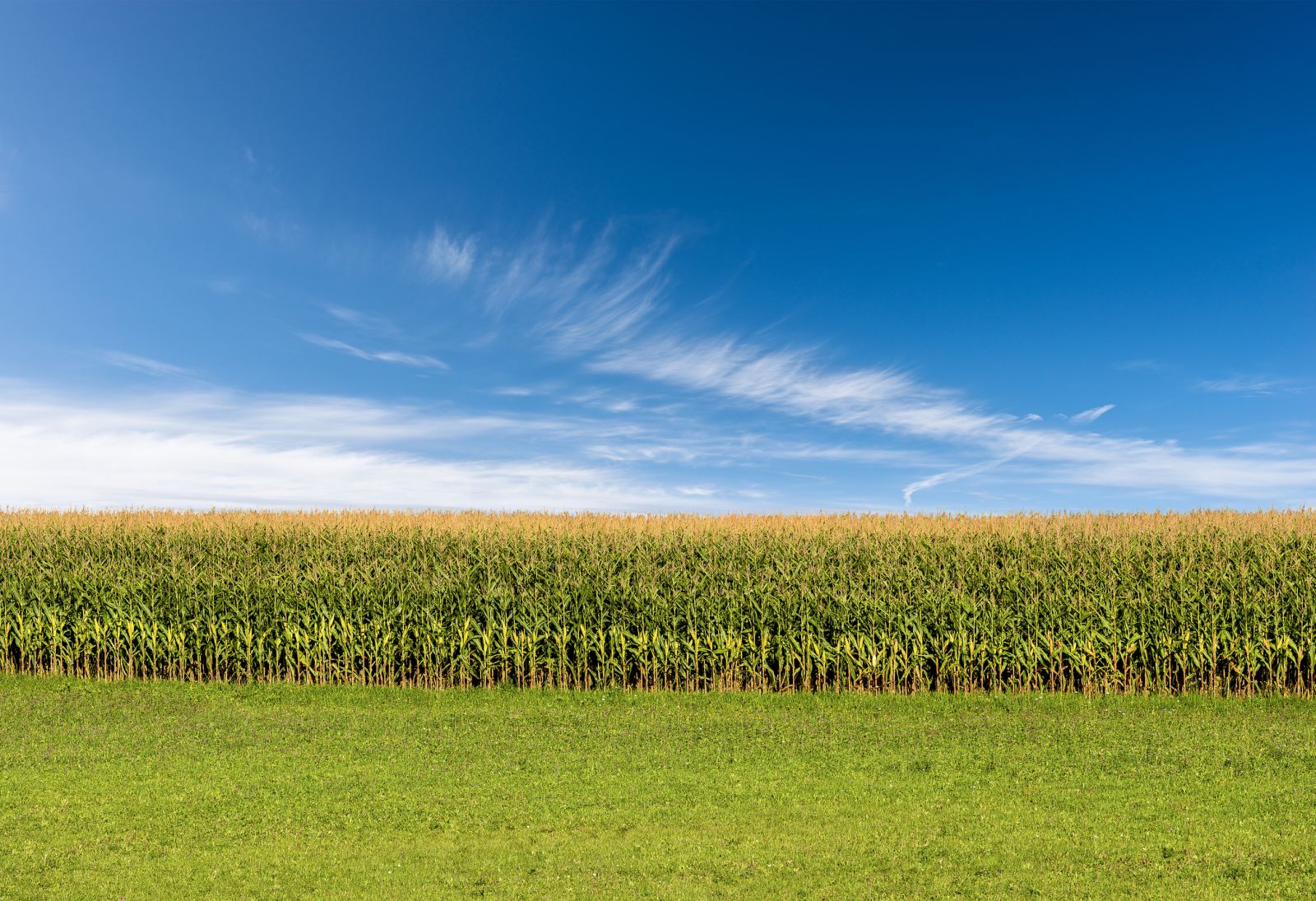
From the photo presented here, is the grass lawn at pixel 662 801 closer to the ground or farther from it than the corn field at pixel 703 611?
closer to the ground

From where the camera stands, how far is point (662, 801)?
7480 millimetres

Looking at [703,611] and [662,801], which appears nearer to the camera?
[662,801]

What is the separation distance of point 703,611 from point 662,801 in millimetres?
5940

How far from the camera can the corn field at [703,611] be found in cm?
1287

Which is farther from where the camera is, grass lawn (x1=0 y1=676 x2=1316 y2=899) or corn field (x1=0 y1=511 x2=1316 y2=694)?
corn field (x1=0 y1=511 x2=1316 y2=694)

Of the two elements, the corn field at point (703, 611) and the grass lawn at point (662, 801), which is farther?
the corn field at point (703, 611)

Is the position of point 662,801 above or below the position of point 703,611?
below

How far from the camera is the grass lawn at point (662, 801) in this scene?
5949mm

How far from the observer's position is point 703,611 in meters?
13.4

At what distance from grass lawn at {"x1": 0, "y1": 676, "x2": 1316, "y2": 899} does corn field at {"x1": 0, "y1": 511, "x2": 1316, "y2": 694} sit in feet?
4.16

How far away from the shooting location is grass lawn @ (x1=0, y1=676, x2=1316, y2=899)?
595cm

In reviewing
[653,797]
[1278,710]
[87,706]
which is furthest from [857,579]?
[87,706]

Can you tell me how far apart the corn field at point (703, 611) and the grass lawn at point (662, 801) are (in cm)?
127

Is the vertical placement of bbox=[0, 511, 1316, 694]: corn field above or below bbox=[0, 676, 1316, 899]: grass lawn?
above
